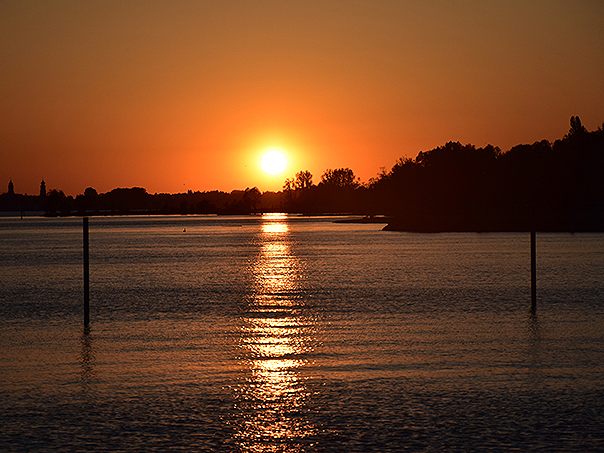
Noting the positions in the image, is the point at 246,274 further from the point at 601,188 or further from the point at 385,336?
the point at 601,188

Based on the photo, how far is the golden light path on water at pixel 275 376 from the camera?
13641mm

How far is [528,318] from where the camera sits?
1190 inches

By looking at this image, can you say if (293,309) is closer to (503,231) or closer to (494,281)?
(494,281)

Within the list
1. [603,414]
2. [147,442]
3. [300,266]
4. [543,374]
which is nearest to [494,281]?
[300,266]

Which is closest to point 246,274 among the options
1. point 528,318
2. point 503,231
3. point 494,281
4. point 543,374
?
point 494,281

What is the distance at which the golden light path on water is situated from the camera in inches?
537

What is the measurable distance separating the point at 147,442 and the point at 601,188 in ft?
623

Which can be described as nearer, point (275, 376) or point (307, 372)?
point (275, 376)

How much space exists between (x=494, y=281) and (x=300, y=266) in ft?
79.3

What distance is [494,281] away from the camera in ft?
163

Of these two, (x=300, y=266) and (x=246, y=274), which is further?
(x=300, y=266)

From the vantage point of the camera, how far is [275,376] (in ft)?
62.4

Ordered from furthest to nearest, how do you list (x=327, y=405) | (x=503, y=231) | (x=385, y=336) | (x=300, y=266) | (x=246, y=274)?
(x=503, y=231), (x=300, y=266), (x=246, y=274), (x=385, y=336), (x=327, y=405)

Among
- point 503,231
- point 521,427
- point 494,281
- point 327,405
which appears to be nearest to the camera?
point 521,427
